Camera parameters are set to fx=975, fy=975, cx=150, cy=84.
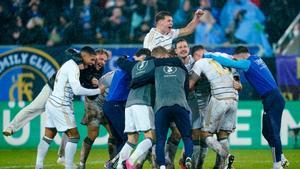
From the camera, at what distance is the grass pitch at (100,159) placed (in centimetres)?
1853

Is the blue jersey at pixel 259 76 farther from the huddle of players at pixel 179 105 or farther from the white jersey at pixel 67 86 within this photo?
the white jersey at pixel 67 86

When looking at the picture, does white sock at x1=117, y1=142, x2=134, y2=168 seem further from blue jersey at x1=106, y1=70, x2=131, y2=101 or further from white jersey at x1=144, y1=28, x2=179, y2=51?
white jersey at x1=144, y1=28, x2=179, y2=51

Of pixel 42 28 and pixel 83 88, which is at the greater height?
pixel 42 28

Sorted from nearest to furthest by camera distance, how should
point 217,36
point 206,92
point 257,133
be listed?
point 206,92 < point 257,133 < point 217,36

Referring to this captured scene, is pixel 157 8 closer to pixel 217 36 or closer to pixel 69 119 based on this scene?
pixel 217 36

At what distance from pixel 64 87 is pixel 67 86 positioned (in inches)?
2.3

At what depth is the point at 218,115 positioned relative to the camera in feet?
54.4

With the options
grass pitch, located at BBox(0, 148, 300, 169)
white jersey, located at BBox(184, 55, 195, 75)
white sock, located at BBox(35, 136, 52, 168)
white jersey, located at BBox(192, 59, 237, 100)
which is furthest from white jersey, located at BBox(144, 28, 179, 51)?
grass pitch, located at BBox(0, 148, 300, 169)

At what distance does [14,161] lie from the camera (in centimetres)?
1969

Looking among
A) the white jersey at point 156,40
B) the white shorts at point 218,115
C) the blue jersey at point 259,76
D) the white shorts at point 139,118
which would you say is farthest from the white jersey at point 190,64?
the white shorts at point 139,118

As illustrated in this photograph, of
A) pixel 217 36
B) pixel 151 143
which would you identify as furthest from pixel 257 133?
pixel 151 143

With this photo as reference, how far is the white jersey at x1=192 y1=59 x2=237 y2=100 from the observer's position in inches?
648

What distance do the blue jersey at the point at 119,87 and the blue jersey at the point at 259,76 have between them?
212 centimetres

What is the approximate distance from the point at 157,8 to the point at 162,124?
35.6 ft
